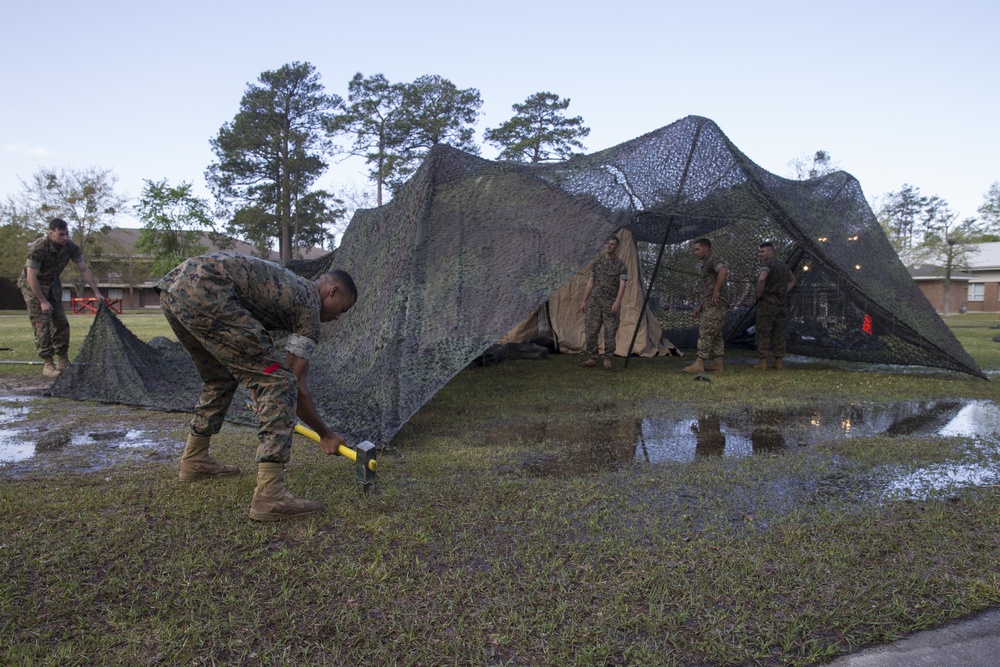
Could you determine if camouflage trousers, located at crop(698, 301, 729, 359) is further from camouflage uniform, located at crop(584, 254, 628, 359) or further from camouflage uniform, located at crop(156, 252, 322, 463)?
camouflage uniform, located at crop(156, 252, 322, 463)

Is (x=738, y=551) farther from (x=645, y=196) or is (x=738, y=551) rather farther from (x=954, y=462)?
(x=645, y=196)

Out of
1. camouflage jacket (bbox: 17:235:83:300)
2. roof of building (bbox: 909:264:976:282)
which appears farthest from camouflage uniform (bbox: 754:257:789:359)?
roof of building (bbox: 909:264:976:282)

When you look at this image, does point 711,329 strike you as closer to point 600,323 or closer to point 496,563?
point 600,323

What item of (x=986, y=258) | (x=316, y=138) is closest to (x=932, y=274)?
(x=986, y=258)

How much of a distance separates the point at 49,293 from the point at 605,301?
280 inches

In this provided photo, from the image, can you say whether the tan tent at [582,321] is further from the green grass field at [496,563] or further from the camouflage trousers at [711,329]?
the green grass field at [496,563]

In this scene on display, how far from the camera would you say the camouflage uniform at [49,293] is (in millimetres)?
7055

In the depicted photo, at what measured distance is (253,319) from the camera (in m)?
3.04

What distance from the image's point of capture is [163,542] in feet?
9.18

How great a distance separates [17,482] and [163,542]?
1542 millimetres

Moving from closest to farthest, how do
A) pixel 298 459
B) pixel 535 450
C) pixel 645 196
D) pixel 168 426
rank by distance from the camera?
pixel 298 459
pixel 535 450
pixel 168 426
pixel 645 196

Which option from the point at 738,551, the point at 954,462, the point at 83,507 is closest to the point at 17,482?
the point at 83,507

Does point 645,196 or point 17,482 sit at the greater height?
point 645,196

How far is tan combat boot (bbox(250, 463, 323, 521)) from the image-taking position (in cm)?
300
